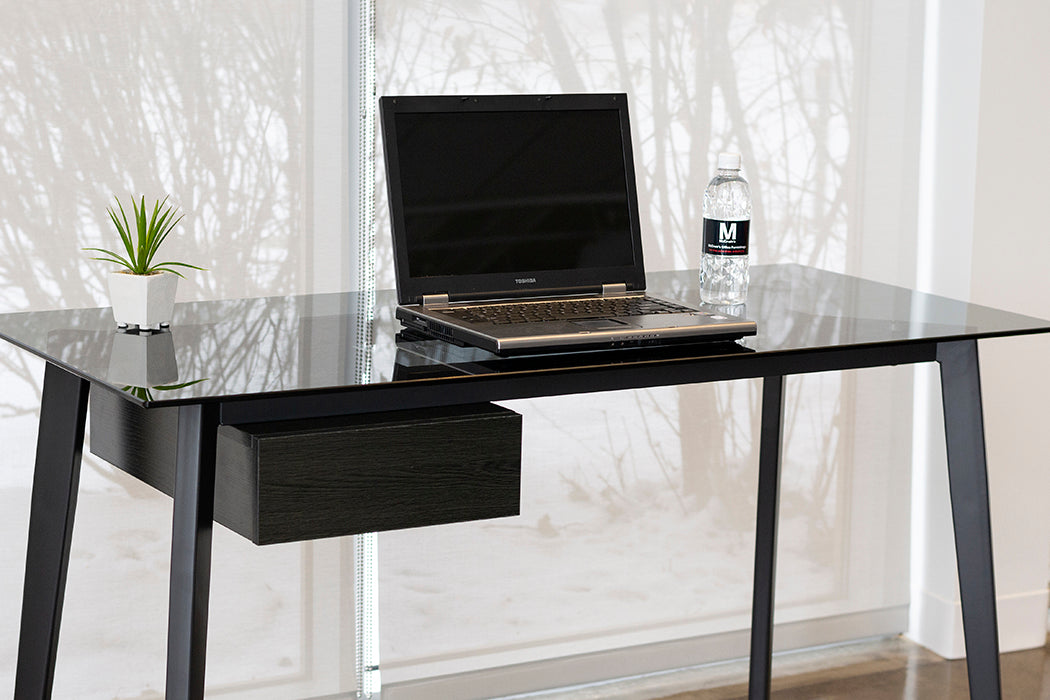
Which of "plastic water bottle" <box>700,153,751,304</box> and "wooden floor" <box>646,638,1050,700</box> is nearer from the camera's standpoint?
"plastic water bottle" <box>700,153,751,304</box>

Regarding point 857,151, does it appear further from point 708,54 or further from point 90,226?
point 90,226

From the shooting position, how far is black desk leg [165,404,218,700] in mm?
1462

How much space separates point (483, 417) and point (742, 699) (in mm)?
1339

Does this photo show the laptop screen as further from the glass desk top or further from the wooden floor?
the wooden floor

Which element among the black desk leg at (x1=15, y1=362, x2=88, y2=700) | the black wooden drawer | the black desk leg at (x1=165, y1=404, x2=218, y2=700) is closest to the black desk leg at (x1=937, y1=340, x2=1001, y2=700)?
the black wooden drawer

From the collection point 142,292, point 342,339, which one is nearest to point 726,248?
point 342,339

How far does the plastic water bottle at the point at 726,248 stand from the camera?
197 centimetres

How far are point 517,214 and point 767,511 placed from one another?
0.81 m

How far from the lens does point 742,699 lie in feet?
8.89

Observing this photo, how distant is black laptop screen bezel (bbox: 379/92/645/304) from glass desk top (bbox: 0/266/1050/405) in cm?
7

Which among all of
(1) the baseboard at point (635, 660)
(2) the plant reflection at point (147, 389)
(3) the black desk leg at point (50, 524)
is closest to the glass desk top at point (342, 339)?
(2) the plant reflection at point (147, 389)

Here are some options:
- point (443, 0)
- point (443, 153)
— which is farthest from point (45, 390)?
point (443, 0)

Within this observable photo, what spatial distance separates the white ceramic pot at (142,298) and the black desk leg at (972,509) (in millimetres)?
1041

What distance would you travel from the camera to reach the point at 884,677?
9.25ft
